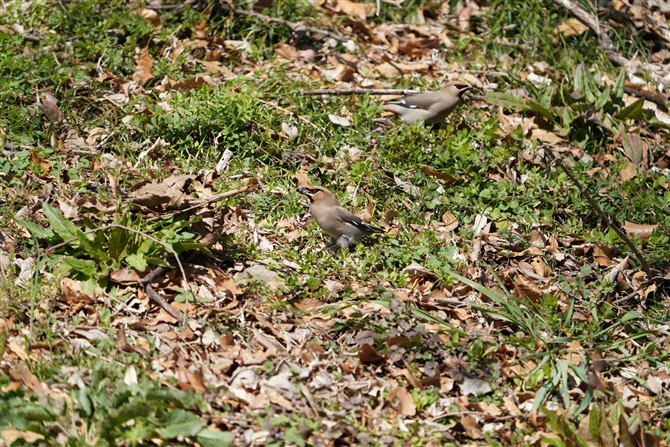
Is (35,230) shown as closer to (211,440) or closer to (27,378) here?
(27,378)

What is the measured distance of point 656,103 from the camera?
28.9 feet

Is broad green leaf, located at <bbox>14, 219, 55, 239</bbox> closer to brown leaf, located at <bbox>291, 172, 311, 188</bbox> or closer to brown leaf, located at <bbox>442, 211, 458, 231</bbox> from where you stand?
brown leaf, located at <bbox>291, 172, 311, 188</bbox>

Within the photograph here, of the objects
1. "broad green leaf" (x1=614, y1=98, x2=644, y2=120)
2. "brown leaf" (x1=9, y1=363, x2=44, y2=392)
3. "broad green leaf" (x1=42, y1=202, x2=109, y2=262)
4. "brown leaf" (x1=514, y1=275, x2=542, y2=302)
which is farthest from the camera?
"broad green leaf" (x1=614, y1=98, x2=644, y2=120)

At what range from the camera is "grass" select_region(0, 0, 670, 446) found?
4.72m

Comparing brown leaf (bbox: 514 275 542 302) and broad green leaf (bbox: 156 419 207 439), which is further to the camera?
brown leaf (bbox: 514 275 542 302)

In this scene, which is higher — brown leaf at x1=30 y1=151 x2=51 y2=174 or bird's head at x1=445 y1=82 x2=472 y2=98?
brown leaf at x1=30 y1=151 x2=51 y2=174

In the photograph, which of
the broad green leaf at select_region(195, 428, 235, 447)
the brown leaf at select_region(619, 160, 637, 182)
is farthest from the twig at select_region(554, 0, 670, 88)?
the broad green leaf at select_region(195, 428, 235, 447)

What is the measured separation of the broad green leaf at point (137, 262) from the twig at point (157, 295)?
8 centimetres

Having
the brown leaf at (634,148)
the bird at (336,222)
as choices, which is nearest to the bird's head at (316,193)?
the bird at (336,222)

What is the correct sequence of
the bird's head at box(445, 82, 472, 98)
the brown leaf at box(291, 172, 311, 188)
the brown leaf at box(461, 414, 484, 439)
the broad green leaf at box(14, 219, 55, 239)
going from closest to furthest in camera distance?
1. the brown leaf at box(461, 414, 484, 439)
2. the broad green leaf at box(14, 219, 55, 239)
3. the brown leaf at box(291, 172, 311, 188)
4. the bird's head at box(445, 82, 472, 98)

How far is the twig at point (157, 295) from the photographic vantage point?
5279 mm

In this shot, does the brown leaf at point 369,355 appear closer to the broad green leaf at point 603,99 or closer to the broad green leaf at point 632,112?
the broad green leaf at point 603,99

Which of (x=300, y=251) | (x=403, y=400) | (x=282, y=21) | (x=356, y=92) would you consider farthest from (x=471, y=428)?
(x=282, y=21)

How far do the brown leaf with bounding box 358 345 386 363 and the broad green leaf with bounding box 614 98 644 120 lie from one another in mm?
4440
